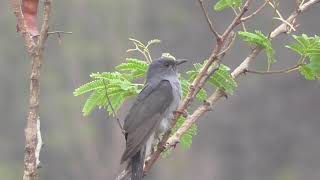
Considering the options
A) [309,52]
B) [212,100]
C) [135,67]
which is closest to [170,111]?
[135,67]

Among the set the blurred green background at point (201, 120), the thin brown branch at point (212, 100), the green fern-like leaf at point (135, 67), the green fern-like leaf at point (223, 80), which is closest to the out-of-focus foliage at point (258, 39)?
the thin brown branch at point (212, 100)

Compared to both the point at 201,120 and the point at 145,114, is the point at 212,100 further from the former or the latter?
the point at 201,120

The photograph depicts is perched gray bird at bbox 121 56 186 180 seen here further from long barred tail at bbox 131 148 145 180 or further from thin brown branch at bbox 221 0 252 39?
thin brown branch at bbox 221 0 252 39

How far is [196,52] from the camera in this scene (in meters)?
29.7

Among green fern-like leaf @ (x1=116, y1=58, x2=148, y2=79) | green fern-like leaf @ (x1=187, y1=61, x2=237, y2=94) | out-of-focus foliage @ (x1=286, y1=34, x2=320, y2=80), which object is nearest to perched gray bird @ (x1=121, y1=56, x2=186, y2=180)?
green fern-like leaf @ (x1=116, y1=58, x2=148, y2=79)

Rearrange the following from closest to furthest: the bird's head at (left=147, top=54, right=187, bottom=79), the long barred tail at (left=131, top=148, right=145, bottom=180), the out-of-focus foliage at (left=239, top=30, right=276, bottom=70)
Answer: the out-of-focus foliage at (left=239, top=30, right=276, bottom=70), the long barred tail at (left=131, top=148, right=145, bottom=180), the bird's head at (left=147, top=54, right=187, bottom=79)

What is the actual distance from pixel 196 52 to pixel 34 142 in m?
26.6

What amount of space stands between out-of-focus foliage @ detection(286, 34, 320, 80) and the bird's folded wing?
2.78ft

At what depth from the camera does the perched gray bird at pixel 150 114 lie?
4410 mm

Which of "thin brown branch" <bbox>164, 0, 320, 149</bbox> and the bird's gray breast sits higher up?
"thin brown branch" <bbox>164, 0, 320, 149</bbox>

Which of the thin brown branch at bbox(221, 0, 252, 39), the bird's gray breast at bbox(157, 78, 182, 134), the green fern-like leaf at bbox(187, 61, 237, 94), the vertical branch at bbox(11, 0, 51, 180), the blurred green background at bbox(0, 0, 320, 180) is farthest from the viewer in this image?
the blurred green background at bbox(0, 0, 320, 180)

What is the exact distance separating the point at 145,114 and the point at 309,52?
115 cm

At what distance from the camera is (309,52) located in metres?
3.95

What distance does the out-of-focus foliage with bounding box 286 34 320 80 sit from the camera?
392 centimetres
